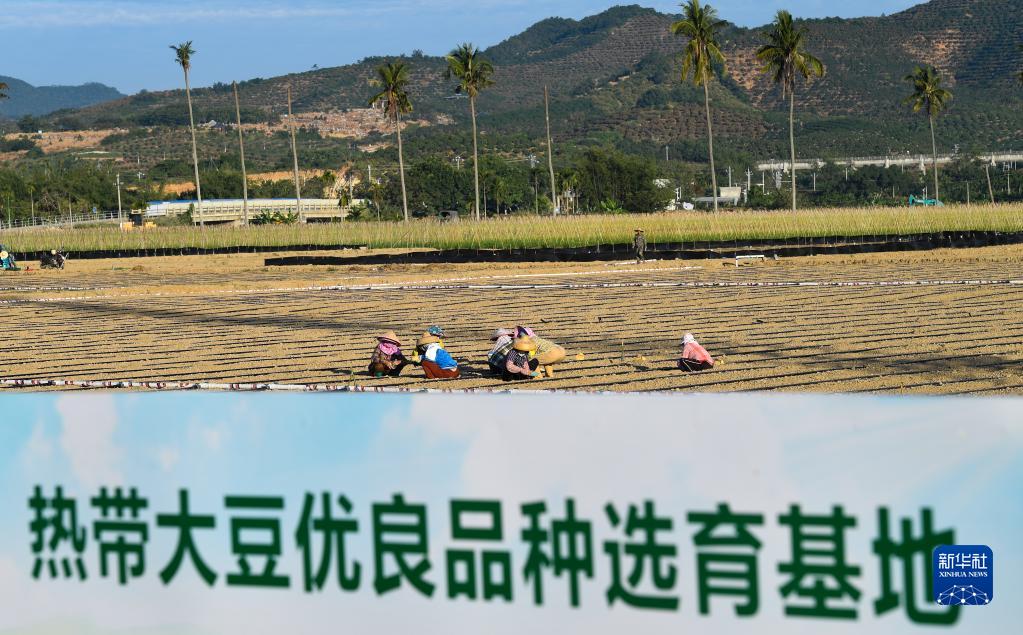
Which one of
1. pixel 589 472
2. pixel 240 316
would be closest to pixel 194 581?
pixel 589 472

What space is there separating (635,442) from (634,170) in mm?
80808

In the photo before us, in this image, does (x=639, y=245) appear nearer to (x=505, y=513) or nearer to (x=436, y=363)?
(x=436, y=363)

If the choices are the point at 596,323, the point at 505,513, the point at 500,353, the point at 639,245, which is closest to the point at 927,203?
the point at 639,245

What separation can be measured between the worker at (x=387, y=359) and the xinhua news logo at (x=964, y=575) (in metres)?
8.29

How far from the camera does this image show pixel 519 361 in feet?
35.7

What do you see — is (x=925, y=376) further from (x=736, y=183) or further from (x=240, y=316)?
(x=736, y=183)

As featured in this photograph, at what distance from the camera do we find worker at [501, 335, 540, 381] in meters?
10.9

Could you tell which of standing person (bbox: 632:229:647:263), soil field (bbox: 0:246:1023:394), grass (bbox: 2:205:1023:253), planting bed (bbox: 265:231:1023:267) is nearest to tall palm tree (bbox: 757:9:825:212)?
grass (bbox: 2:205:1023:253)

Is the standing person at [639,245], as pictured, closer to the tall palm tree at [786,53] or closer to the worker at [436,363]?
the worker at [436,363]

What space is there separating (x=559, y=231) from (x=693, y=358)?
25493 millimetres

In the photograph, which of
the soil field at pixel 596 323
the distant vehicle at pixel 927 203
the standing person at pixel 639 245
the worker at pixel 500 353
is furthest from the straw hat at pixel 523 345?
the distant vehicle at pixel 927 203

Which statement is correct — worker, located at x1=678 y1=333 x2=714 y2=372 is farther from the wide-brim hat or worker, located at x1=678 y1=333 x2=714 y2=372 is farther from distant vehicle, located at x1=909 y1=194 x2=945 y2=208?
distant vehicle, located at x1=909 y1=194 x2=945 y2=208

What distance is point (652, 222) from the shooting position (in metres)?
37.6

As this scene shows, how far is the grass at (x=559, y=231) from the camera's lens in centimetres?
3438
